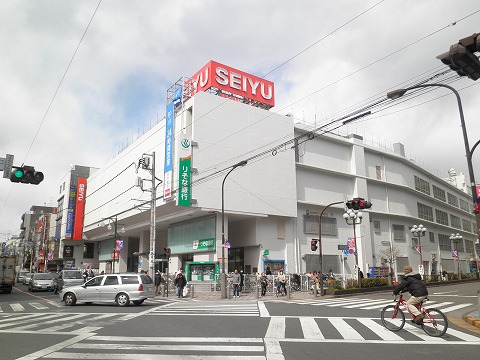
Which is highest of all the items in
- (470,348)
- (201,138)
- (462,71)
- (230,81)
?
(230,81)

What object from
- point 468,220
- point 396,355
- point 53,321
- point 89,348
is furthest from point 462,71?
point 468,220

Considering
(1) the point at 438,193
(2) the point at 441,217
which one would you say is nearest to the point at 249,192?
(1) the point at 438,193

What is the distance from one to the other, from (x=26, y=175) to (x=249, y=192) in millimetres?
24748

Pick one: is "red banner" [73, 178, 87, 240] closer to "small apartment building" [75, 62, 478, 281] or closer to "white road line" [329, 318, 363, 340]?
"small apartment building" [75, 62, 478, 281]

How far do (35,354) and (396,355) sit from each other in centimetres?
728

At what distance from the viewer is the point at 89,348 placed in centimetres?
877

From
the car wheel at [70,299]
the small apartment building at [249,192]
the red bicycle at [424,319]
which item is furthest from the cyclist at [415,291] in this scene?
the small apartment building at [249,192]

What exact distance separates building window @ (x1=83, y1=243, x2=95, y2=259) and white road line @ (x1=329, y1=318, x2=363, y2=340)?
70213mm

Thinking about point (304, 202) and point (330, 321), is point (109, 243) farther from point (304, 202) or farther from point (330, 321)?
point (330, 321)

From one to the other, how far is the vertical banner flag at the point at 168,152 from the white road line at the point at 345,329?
23935 millimetres

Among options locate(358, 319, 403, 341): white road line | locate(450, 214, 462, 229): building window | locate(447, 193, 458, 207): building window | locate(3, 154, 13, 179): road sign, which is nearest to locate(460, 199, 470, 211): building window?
locate(447, 193, 458, 207): building window

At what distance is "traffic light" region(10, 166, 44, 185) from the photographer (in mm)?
14047

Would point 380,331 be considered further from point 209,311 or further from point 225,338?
point 209,311

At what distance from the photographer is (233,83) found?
39625 millimetres
